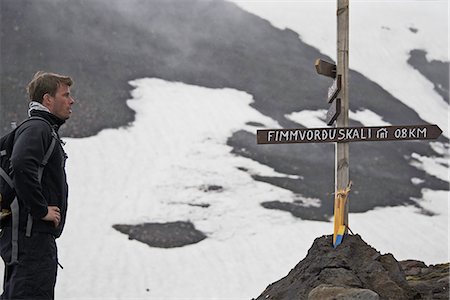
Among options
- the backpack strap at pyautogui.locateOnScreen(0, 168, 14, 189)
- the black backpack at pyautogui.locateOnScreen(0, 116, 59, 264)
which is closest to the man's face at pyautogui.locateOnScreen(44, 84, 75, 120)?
the black backpack at pyautogui.locateOnScreen(0, 116, 59, 264)

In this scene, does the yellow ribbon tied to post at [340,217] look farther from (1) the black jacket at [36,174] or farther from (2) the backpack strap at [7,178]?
(2) the backpack strap at [7,178]

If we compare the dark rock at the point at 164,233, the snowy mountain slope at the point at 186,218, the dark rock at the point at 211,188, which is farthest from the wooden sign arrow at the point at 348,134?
the dark rock at the point at 211,188

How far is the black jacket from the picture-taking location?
14.2ft

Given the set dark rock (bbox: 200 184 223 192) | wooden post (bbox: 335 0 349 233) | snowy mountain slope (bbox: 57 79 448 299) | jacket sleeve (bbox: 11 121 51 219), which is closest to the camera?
jacket sleeve (bbox: 11 121 51 219)

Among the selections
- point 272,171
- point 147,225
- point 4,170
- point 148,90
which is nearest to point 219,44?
point 148,90

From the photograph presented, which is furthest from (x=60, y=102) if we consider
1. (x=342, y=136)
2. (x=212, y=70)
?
(x=212, y=70)

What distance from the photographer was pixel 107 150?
2131cm

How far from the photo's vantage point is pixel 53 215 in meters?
4.44

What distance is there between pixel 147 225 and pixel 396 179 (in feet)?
33.5

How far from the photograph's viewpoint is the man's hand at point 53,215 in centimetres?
441

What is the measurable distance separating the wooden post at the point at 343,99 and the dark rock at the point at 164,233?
28.9 feet

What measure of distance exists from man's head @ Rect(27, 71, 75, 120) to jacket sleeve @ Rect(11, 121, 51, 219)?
0.37m

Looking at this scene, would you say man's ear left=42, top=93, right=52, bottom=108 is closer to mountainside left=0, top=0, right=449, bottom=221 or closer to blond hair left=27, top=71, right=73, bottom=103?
blond hair left=27, top=71, right=73, bottom=103

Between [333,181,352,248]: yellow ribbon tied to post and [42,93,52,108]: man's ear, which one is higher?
[42,93,52,108]: man's ear
